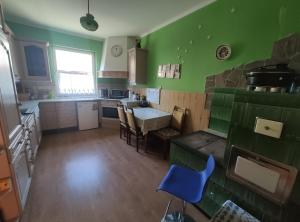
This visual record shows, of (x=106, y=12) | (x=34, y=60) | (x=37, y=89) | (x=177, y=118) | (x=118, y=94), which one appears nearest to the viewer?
(x=106, y=12)

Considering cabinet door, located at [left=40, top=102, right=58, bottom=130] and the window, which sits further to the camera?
the window

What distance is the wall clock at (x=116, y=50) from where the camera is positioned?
414 centimetres

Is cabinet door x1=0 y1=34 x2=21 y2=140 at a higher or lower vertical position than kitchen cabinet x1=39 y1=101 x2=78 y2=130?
higher

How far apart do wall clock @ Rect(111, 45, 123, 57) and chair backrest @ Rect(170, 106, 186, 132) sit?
2.44 metres

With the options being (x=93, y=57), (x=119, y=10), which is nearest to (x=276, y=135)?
(x=119, y=10)

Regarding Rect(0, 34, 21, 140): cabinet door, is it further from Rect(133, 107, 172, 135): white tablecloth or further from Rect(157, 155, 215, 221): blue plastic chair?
Rect(133, 107, 172, 135): white tablecloth

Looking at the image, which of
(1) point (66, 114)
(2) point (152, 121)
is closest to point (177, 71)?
(2) point (152, 121)

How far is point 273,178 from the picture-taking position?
968 mm

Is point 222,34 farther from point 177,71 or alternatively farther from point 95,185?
point 95,185

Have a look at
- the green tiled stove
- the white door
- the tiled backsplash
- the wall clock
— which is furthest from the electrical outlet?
the wall clock

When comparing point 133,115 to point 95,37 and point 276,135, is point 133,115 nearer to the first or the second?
point 276,135

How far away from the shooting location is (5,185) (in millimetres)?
1309

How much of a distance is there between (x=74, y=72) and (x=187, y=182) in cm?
421

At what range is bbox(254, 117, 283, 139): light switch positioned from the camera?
0.91m
